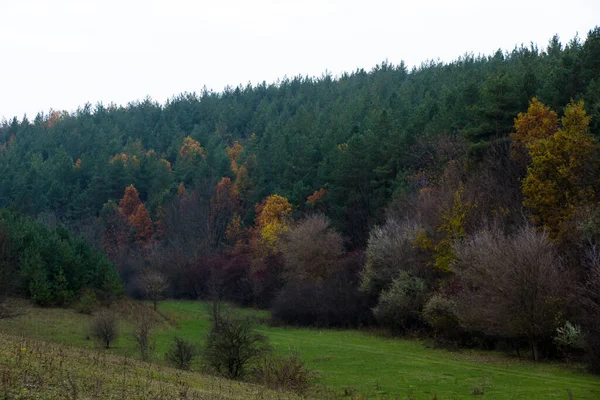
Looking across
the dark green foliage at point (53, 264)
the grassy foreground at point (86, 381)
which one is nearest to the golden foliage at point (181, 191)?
the dark green foliage at point (53, 264)

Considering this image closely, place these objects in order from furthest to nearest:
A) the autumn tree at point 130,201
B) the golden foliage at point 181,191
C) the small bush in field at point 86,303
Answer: the autumn tree at point 130,201
the golden foliage at point 181,191
the small bush in field at point 86,303

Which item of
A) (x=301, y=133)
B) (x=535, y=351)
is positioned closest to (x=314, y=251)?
(x=535, y=351)

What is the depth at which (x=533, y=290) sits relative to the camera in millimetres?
30219

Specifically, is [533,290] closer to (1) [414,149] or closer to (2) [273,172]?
(1) [414,149]

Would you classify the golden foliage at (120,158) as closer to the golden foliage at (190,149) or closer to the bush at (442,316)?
the golden foliage at (190,149)

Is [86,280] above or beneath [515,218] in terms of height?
beneath

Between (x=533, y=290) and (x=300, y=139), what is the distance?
2246 inches

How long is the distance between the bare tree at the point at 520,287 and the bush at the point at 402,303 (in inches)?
391

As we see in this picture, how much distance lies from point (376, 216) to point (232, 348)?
3787 cm

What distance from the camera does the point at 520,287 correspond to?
30453 millimetres

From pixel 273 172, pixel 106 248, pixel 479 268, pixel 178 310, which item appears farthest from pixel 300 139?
pixel 479 268

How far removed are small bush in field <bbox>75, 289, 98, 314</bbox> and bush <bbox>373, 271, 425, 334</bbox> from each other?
23.5m

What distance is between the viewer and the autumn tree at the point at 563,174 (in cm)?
3566

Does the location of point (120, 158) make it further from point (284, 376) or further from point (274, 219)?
point (284, 376)
